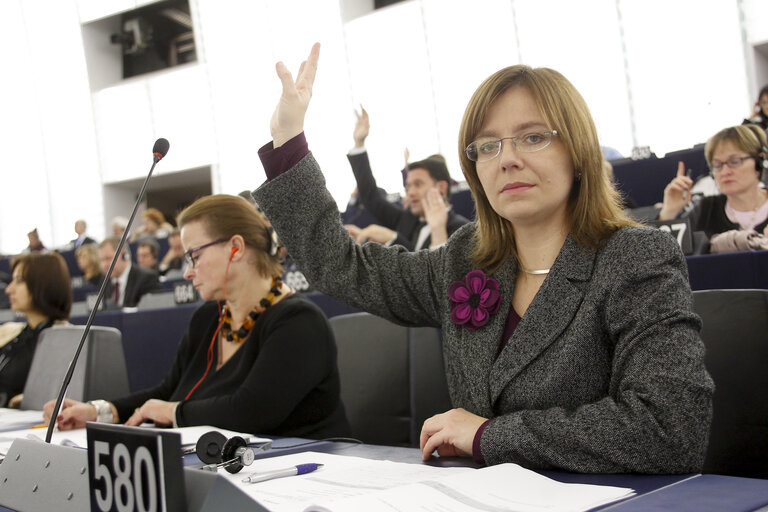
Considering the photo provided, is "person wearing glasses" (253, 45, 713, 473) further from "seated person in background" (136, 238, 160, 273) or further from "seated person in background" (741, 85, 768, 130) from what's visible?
"seated person in background" (136, 238, 160, 273)

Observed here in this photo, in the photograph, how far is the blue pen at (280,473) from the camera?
883 millimetres

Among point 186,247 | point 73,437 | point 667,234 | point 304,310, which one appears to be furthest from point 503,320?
point 186,247

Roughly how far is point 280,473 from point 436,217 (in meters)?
2.65

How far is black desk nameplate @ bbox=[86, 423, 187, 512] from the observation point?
27.5 inches

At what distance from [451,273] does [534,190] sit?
20 cm

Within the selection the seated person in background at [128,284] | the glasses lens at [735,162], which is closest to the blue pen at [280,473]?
the glasses lens at [735,162]

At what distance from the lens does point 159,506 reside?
70 centimetres

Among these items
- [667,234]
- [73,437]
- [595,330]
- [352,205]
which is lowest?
[73,437]

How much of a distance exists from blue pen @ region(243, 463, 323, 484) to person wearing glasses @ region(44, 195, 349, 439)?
68 cm

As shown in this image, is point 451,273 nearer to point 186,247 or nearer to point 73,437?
point 73,437

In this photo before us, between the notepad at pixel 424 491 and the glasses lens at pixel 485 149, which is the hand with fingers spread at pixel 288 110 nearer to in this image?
the glasses lens at pixel 485 149

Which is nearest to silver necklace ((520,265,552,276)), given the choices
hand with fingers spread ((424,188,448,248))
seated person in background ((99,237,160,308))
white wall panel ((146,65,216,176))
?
hand with fingers spread ((424,188,448,248))

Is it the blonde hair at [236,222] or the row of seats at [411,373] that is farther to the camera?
the blonde hair at [236,222]

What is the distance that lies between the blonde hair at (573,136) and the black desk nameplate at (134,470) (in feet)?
2.18
